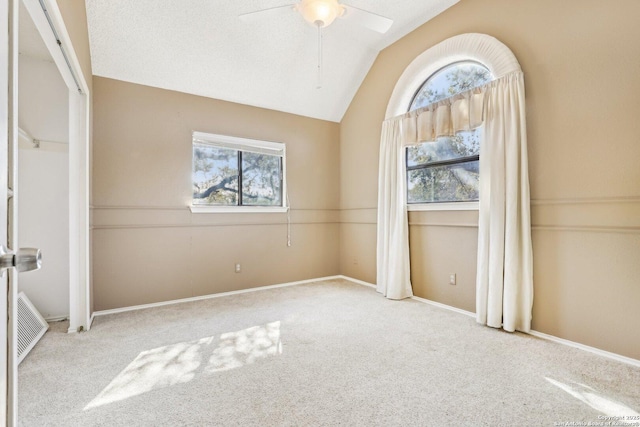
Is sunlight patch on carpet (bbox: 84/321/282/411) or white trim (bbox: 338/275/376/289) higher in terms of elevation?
white trim (bbox: 338/275/376/289)

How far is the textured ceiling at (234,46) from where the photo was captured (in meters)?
2.93

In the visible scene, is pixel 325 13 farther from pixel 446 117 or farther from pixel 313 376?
pixel 313 376

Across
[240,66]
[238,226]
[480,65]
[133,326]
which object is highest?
[240,66]

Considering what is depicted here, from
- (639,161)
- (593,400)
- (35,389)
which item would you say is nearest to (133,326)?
(35,389)

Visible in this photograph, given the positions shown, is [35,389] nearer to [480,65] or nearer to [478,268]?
[478,268]

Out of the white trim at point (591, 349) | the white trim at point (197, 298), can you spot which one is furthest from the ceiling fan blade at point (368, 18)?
the white trim at point (197, 298)

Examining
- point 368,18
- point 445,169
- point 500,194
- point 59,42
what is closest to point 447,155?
point 445,169

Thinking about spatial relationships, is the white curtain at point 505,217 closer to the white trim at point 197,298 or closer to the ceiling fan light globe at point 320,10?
the ceiling fan light globe at point 320,10

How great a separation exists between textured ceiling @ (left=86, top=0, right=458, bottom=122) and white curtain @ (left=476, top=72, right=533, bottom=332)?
135 centimetres

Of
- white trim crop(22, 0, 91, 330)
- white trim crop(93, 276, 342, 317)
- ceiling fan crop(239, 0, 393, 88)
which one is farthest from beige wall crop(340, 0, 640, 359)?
white trim crop(22, 0, 91, 330)

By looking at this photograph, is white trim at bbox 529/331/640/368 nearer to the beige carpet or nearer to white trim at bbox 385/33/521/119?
the beige carpet

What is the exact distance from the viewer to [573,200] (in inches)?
90.8

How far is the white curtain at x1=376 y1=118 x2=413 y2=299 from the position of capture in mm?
3559

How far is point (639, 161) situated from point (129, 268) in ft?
14.3
